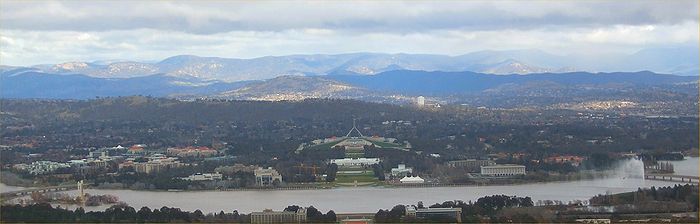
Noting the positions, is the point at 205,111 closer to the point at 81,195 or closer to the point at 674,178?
the point at 81,195

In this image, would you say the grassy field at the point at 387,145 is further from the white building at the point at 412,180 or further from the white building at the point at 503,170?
the white building at the point at 412,180

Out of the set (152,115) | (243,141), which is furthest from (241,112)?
(243,141)

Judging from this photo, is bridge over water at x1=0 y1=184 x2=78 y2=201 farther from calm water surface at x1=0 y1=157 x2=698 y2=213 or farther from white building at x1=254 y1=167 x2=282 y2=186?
white building at x1=254 y1=167 x2=282 y2=186

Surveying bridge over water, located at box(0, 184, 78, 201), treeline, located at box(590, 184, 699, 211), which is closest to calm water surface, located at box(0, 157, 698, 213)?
bridge over water, located at box(0, 184, 78, 201)

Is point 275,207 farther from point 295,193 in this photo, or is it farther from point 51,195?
point 51,195

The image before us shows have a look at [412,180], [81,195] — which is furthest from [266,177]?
[81,195]

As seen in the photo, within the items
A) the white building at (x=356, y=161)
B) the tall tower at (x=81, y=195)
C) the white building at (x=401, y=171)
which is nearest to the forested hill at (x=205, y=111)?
the white building at (x=356, y=161)

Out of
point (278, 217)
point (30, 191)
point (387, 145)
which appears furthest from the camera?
point (387, 145)
